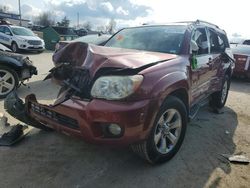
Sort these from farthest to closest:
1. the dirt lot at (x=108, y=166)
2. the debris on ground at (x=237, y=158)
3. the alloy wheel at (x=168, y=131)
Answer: the debris on ground at (x=237, y=158) < the alloy wheel at (x=168, y=131) < the dirt lot at (x=108, y=166)

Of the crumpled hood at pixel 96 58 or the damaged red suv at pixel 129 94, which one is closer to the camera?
the damaged red suv at pixel 129 94

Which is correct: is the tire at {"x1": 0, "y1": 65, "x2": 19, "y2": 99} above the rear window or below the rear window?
below

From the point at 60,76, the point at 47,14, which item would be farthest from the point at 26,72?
the point at 47,14

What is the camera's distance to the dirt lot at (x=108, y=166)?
302 centimetres

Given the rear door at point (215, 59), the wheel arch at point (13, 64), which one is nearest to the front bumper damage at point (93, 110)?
the rear door at point (215, 59)

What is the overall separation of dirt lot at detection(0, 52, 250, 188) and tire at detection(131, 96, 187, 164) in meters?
0.18

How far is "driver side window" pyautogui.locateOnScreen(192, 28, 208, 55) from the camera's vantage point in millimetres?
4273

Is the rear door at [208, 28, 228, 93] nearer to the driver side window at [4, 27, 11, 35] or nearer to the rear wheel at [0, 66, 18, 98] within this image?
the rear wheel at [0, 66, 18, 98]

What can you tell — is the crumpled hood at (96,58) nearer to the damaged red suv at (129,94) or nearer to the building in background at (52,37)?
the damaged red suv at (129,94)

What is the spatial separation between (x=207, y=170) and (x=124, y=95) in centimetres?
151

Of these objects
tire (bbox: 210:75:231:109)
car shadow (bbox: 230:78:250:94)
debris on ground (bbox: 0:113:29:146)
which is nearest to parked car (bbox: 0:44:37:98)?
debris on ground (bbox: 0:113:29:146)

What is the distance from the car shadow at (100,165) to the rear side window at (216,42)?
179 cm

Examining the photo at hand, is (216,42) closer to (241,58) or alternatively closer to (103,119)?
(103,119)

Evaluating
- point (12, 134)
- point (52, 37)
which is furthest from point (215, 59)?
point (52, 37)
